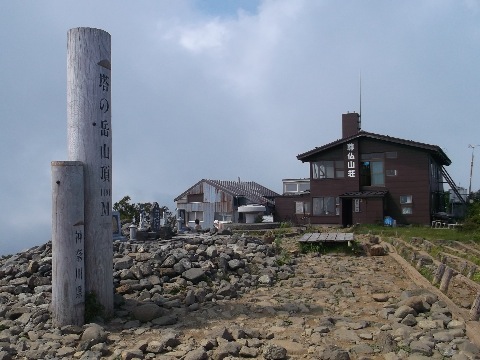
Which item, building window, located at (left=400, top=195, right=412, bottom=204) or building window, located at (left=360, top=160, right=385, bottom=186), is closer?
building window, located at (left=400, top=195, right=412, bottom=204)

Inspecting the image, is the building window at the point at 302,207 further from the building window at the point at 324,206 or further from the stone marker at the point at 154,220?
the stone marker at the point at 154,220

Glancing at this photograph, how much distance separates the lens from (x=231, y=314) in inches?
329

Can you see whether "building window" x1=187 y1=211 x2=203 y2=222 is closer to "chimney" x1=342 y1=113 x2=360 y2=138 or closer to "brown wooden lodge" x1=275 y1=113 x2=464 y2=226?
"brown wooden lodge" x1=275 y1=113 x2=464 y2=226

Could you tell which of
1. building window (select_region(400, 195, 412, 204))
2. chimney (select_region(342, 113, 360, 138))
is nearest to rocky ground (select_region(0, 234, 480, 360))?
building window (select_region(400, 195, 412, 204))

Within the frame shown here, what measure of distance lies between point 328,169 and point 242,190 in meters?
12.8

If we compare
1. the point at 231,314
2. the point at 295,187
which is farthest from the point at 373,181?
the point at 231,314

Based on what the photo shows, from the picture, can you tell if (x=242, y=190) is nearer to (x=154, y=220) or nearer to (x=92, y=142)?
(x=154, y=220)

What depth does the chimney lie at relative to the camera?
3756 cm

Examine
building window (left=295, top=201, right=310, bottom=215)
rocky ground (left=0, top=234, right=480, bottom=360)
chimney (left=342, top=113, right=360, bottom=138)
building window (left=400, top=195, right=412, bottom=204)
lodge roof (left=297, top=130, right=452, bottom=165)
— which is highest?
chimney (left=342, top=113, right=360, bottom=138)

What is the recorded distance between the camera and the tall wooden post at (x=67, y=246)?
7457 millimetres

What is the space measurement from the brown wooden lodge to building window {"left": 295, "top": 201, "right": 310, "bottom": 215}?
3.04 feet

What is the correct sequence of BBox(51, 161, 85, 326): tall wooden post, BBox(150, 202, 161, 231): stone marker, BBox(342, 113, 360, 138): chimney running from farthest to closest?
BBox(342, 113, 360, 138): chimney
BBox(150, 202, 161, 231): stone marker
BBox(51, 161, 85, 326): tall wooden post

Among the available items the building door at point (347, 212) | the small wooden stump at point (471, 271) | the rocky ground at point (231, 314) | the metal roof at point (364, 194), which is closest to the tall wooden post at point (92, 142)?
the rocky ground at point (231, 314)

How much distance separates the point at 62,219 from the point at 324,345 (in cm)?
434
